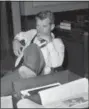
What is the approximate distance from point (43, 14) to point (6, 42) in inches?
6.8

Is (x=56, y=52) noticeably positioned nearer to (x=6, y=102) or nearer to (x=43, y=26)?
(x=43, y=26)

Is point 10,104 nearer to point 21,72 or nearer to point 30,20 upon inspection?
point 21,72

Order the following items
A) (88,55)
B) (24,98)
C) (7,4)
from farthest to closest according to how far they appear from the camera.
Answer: (88,55), (7,4), (24,98)

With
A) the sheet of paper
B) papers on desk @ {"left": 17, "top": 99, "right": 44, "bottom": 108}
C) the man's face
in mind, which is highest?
the man's face

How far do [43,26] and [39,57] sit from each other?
92 millimetres

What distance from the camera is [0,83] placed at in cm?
78

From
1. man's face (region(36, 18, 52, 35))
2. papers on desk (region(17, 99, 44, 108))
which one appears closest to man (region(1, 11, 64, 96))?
man's face (region(36, 18, 52, 35))

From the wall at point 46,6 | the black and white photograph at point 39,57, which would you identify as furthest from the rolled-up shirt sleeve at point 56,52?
the wall at point 46,6

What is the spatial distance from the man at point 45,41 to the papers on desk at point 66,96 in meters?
0.09

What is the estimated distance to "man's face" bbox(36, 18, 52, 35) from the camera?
69 cm

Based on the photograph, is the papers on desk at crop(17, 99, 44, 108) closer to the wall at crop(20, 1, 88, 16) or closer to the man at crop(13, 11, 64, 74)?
the man at crop(13, 11, 64, 74)

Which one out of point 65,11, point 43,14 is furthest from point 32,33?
point 65,11

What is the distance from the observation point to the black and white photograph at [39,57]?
651 millimetres

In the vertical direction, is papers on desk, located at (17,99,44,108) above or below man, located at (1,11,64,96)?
below
